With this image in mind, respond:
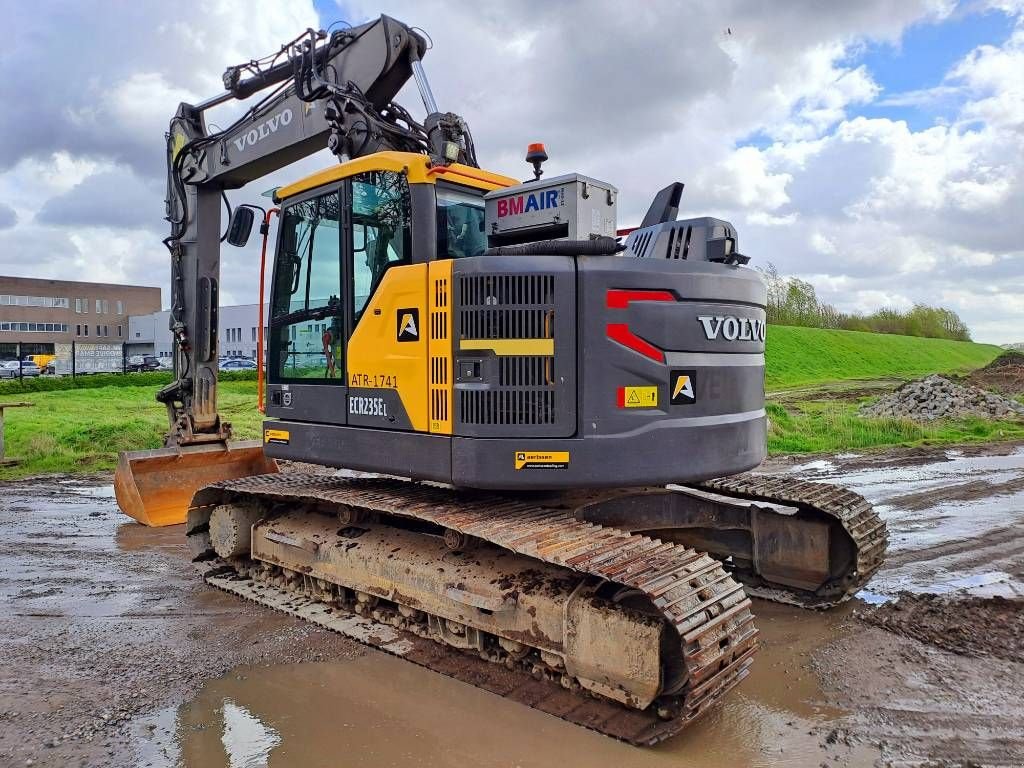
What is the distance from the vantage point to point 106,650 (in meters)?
4.92

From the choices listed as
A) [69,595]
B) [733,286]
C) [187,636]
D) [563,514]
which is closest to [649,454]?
[563,514]

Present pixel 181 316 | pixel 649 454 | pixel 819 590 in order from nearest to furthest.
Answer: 1. pixel 649 454
2. pixel 819 590
3. pixel 181 316

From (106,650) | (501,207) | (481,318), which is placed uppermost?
(501,207)

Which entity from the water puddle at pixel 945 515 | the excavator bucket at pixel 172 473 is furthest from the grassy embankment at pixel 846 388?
the excavator bucket at pixel 172 473

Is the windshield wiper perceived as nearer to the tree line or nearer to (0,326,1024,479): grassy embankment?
(0,326,1024,479): grassy embankment

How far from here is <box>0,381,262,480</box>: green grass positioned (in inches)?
488

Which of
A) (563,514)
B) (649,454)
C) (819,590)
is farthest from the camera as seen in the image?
(819,590)

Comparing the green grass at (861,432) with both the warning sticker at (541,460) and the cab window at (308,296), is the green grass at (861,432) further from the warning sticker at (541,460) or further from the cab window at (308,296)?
the warning sticker at (541,460)

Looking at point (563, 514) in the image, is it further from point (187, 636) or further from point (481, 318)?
point (187, 636)

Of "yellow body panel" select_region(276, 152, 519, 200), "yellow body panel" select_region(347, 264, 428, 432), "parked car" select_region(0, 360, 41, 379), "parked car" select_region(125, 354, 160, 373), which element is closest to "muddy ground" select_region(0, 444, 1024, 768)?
"yellow body panel" select_region(347, 264, 428, 432)

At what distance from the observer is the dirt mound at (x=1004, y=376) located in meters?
27.5

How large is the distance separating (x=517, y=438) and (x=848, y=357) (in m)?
49.0

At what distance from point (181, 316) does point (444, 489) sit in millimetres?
4287

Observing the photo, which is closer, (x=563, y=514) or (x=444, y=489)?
(x=563, y=514)
